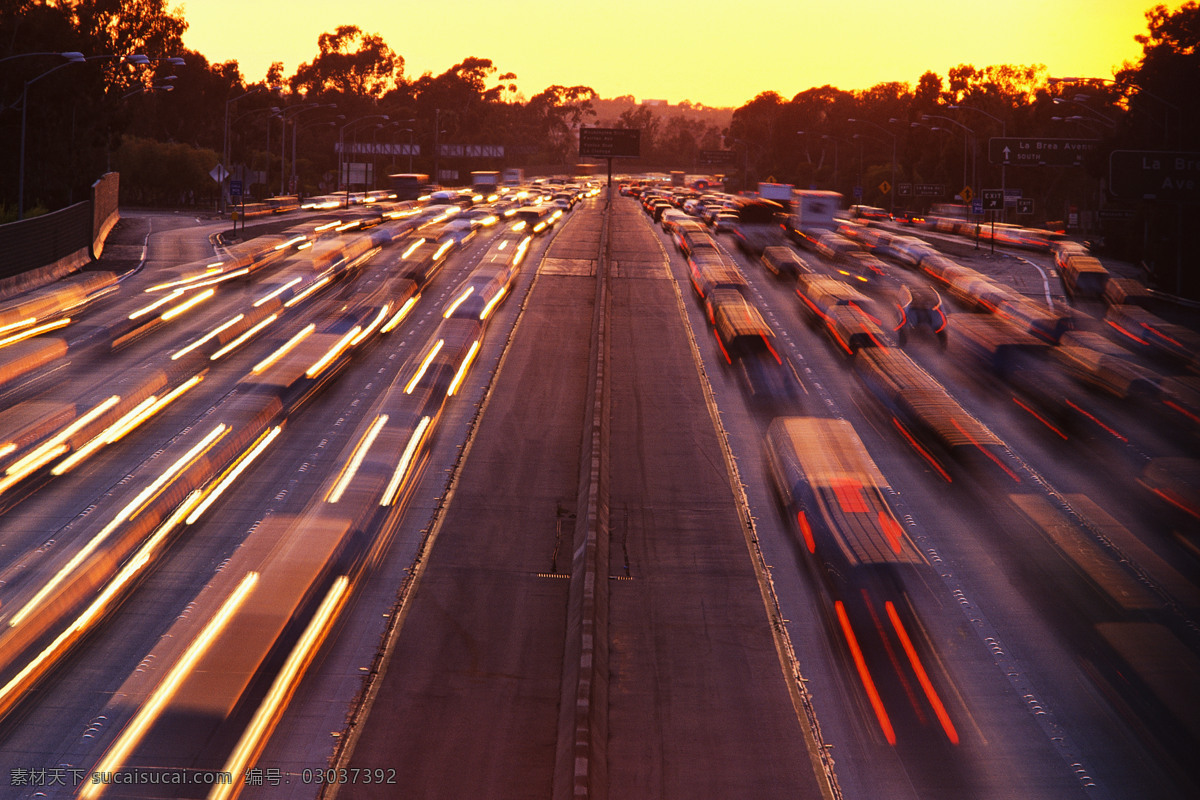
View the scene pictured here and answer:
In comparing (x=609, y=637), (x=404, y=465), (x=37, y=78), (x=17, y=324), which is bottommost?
(x=609, y=637)

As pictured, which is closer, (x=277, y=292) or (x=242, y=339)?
(x=242, y=339)

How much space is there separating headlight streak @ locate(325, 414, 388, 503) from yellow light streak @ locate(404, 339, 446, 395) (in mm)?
3636

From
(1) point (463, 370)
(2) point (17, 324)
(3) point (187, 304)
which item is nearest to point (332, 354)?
(1) point (463, 370)

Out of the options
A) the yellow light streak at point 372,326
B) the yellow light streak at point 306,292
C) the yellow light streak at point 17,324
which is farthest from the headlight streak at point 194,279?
the yellow light streak at point 372,326

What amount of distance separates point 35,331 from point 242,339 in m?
7.70

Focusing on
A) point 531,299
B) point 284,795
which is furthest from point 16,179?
point 284,795

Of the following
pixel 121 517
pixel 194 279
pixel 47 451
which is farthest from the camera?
pixel 194 279

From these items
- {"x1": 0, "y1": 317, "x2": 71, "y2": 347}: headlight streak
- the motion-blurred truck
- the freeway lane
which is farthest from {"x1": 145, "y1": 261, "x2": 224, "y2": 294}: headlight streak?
the motion-blurred truck

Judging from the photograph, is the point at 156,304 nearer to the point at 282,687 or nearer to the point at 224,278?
the point at 224,278

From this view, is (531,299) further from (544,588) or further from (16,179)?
(16,179)

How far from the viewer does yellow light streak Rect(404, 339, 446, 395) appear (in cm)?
3388

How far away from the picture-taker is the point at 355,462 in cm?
2559

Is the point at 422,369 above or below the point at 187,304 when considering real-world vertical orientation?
below

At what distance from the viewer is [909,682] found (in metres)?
17.6
